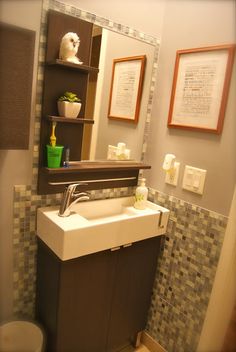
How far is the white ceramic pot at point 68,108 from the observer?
126cm

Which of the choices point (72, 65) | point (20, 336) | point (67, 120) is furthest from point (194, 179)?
point (20, 336)

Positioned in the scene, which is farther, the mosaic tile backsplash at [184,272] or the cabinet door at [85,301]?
the mosaic tile backsplash at [184,272]

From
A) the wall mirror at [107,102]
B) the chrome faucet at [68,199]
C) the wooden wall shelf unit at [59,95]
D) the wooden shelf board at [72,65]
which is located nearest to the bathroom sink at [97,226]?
the chrome faucet at [68,199]

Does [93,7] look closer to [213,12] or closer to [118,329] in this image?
[213,12]

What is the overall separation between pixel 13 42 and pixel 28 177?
1.92 ft

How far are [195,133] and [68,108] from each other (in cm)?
67

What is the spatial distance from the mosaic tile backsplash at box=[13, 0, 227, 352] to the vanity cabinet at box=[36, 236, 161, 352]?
2.7 inches

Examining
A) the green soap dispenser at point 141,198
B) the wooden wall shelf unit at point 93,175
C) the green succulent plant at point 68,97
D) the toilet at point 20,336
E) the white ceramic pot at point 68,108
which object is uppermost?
the green succulent plant at point 68,97

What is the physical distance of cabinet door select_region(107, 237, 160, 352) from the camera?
1498 mm

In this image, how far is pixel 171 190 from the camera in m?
1.60

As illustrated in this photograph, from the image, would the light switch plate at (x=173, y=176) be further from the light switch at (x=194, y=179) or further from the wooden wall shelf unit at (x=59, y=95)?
the wooden wall shelf unit at (x=59, y=95)

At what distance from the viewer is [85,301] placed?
137cm

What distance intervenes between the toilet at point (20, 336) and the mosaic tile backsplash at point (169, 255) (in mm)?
71

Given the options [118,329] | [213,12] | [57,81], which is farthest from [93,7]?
[118,329]
